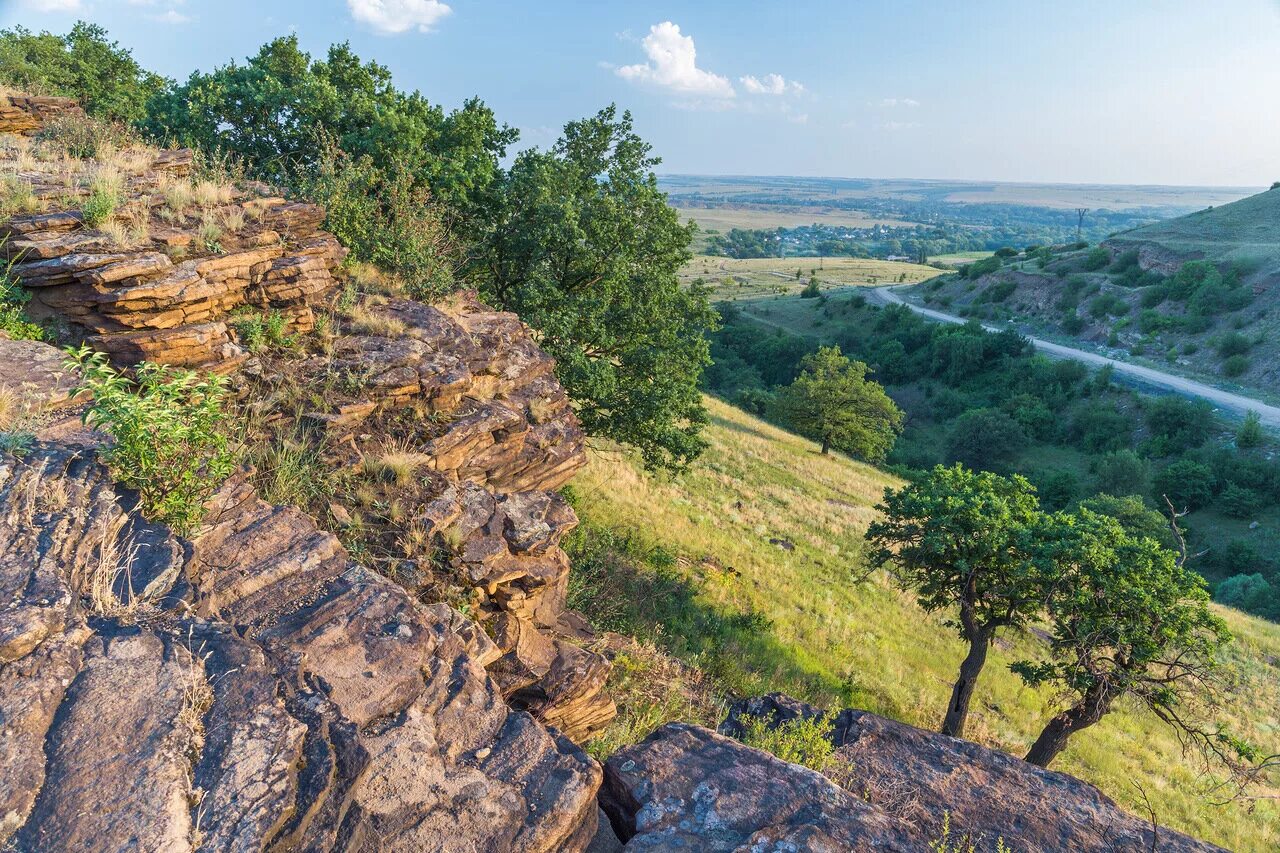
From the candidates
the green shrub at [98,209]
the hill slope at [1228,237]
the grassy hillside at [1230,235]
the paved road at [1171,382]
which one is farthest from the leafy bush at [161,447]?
the grassy hillside at [1230,235]

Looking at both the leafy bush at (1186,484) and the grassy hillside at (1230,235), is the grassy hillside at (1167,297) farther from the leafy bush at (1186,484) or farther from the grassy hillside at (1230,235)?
the leafy bush at (1186,484)

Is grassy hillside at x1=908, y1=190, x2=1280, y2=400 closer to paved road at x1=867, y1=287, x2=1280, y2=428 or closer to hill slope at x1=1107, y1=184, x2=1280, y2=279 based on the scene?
hill slope at x1=1107, y1=184, x2=1280, y2=279

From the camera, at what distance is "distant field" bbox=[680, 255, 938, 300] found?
10869 centimetres

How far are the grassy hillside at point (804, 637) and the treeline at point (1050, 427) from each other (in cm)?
540

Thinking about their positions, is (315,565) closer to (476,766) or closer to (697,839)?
(476,766)

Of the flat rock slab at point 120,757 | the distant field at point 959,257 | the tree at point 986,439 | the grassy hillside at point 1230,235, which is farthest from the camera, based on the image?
the distant field at point 959,257

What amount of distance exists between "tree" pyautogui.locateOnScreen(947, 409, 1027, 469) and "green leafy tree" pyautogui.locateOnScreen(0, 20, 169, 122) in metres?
48.5

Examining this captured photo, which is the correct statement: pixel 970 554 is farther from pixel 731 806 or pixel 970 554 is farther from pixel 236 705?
pixel 236 705

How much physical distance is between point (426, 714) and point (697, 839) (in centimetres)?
217

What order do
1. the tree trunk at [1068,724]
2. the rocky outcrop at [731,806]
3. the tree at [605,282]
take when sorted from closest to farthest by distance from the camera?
1. the rocky outcrop at [731,806]
2. the tree trunk at [1068,724]
3. the tree at [605,282]

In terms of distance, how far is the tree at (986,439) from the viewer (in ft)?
152

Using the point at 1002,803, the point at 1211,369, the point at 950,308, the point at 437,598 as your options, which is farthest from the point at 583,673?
the point at 950,308

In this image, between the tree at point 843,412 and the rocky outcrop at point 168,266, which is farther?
the tree at point 843,412

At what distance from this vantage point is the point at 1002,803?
236 inches
